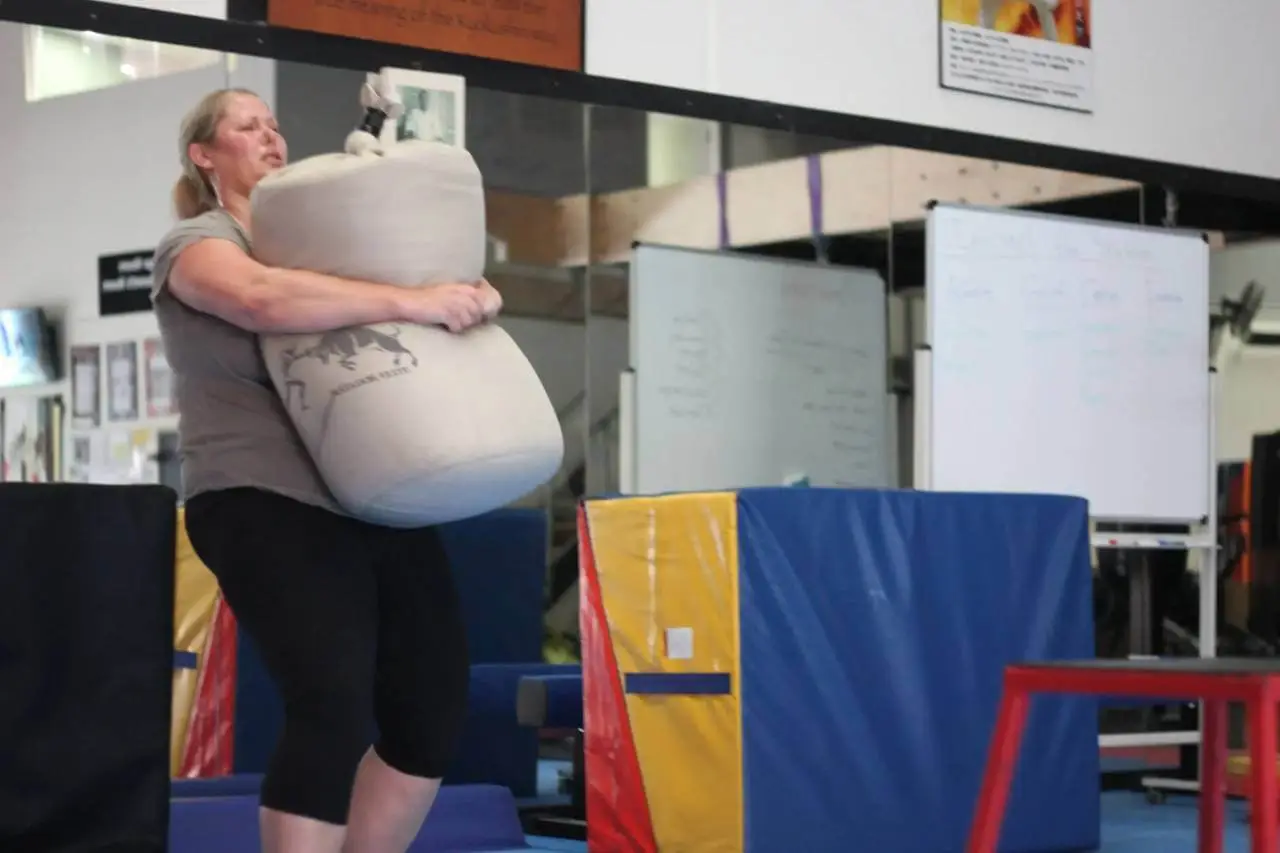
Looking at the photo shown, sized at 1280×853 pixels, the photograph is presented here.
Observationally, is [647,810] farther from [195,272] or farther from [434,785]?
[195,272]

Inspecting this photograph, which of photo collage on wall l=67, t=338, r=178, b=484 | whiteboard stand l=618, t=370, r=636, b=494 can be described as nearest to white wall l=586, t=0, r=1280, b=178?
whiteboard stand l=618, t=370, r=636, b=494

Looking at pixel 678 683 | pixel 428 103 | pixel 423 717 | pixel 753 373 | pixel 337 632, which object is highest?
pixel 428 103

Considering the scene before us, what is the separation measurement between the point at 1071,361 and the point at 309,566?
3.33m

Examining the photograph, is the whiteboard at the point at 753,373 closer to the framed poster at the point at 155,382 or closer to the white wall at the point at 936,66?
the white wall at the point at 936,66

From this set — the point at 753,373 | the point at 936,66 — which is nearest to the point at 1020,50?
the point at 936,66

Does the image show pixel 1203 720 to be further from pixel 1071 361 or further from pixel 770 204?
pixel 770 204

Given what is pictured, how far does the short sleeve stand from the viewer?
6.40 feet

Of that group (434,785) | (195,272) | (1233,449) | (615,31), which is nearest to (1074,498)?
(615,31)

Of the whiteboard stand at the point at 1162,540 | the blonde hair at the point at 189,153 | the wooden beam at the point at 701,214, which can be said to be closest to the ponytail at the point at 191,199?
the blonde hair at the point at 189,153

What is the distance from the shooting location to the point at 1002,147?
190 inches

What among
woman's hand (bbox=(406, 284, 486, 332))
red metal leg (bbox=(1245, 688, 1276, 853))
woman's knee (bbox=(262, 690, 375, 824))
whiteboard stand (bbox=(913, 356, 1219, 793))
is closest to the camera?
red metal leg (bbox=(1245, 688, 1276, 853))

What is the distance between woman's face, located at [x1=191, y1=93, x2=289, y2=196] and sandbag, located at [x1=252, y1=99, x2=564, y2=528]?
6.3 inches

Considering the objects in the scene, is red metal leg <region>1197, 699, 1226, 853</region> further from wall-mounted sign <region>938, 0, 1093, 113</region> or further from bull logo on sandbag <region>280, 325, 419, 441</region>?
wall-mounted sign <region>938, 0, 1093, 113</region>

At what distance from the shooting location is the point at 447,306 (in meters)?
1.90
